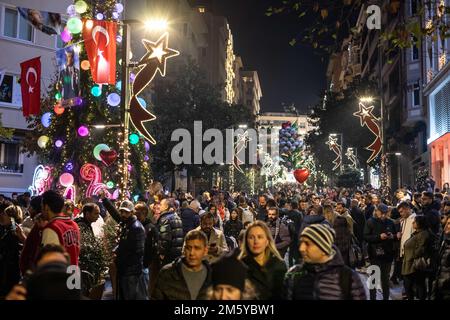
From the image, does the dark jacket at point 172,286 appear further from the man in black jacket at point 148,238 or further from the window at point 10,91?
the window at point 10,91

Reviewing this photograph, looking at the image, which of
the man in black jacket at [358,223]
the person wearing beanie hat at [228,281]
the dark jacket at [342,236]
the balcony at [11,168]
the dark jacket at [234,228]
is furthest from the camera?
the balcony at [11,168]

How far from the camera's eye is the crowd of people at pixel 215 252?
14.5 ft

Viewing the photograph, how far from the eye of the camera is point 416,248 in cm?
914

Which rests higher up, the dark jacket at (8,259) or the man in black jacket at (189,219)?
the man in black jacket at (189,219)

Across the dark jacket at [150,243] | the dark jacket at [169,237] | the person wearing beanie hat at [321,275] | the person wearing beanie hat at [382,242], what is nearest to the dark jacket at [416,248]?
the person wearing beanie hat at [382,242]

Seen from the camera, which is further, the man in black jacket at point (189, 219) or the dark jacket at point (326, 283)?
the man in black jacket at point (189, 219)

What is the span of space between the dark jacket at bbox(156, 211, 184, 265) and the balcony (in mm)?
22320

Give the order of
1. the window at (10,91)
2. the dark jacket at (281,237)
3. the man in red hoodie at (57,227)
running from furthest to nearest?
1. the window at (10,91)
2. the dark jacket at (281,237)
3. the man in red hoodie at (57,227)

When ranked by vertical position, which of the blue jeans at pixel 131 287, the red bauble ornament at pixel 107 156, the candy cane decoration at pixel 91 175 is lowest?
the blue jeans at pixel 131 287

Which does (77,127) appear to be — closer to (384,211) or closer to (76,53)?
(76,53)

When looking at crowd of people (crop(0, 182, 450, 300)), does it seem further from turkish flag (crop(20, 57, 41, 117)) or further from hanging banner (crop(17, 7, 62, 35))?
hanging banner (crop(17, 7, 62, 35))

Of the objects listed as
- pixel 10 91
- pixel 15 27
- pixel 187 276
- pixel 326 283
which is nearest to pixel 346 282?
pixel 326 283

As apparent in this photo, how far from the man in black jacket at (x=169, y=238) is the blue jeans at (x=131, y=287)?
1.20 metres

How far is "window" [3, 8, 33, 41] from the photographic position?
30.2m
